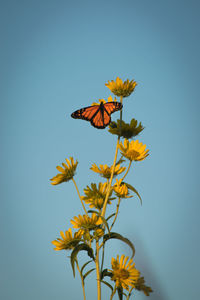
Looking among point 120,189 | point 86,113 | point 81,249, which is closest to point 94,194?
point 120,189

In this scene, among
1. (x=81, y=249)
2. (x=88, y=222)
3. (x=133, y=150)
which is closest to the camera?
(x=81, y=249)

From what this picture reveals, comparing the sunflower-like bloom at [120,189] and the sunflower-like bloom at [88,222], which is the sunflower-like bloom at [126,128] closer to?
the sunflower-like bloom at [120,189]

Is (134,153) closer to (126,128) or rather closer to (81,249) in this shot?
(126,128)

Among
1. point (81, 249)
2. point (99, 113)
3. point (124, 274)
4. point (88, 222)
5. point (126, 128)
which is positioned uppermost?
point (99, 113)

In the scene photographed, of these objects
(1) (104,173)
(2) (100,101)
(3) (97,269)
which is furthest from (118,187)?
(2) (100,101)

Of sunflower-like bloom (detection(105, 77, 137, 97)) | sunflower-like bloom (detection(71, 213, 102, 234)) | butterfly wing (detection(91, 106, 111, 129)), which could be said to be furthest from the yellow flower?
sunflower-like bloom (detection(105, 77, 137, 97))

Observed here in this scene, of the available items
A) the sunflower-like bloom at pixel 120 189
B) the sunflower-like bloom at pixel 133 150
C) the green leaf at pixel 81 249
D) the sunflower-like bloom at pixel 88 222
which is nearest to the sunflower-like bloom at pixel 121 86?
the sunflower-like bloom at pixel 133 150
